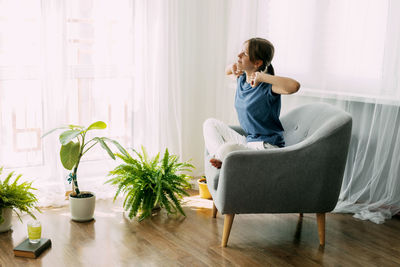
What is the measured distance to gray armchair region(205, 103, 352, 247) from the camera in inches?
90.4

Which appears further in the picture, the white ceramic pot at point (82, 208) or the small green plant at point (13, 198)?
the white ceramic pot at point (82, 208)

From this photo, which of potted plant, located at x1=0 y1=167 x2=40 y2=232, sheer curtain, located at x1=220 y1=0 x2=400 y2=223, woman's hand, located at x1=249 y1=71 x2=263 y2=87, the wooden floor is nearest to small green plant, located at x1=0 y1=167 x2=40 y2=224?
potted plant, located at x1=0 y1=167 x2=40 y2=232

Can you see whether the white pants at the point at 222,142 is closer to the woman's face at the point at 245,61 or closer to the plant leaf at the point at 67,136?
the woman's face at the point at 245,61

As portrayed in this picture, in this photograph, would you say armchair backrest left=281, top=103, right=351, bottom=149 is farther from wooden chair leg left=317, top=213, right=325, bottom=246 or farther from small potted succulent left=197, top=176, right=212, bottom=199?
small potted succulent left=197, top=176, right=212, bottom=199

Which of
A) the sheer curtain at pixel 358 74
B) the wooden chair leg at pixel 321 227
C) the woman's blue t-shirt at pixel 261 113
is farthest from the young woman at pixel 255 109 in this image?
the sheer curtain at pixel 358 74

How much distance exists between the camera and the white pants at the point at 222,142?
2.39 meters

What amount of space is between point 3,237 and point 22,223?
207mm

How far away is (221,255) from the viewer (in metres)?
2.38

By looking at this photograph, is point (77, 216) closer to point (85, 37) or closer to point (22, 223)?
point (22, 223)

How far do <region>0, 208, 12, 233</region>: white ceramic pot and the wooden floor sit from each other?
0.04 metres

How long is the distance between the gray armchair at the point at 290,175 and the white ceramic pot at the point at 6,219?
120cm

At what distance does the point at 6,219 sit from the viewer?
2.60 metres

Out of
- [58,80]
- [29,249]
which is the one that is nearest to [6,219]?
[29,249]

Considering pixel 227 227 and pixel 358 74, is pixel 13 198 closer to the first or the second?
pixel 227 227
